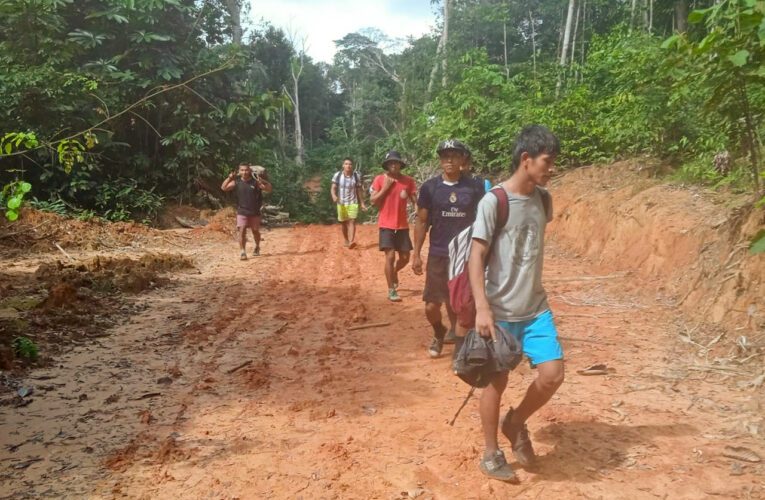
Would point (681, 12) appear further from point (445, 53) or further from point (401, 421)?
point (401, 421)

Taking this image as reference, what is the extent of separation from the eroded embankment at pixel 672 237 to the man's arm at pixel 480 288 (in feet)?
10.8

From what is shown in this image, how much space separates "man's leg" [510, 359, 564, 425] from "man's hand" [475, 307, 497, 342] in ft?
1.04

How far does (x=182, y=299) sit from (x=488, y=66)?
13350 millimetres

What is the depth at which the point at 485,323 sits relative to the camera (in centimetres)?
313

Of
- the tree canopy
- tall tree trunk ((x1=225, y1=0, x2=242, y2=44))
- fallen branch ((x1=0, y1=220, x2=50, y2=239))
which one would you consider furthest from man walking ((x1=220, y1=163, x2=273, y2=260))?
tall tree trunk ((x1=225, y1=0, x2=242, y2=44))

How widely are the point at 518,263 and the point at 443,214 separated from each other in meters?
2.11

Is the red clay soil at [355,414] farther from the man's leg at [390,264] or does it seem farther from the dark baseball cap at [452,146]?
the dark baseball cap at [452,146]

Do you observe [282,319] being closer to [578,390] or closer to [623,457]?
[578,390]

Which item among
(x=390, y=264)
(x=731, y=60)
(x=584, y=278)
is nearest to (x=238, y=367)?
(x=390, y=264)

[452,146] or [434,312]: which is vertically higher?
[452,146]

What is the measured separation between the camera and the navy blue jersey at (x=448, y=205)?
5254 millimetres

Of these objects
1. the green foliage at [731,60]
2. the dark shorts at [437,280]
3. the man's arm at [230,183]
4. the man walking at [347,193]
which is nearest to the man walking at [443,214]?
the dark shorts at [437,280]

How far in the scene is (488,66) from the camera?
18.3m

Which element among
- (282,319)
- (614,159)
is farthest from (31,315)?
(614,159)
